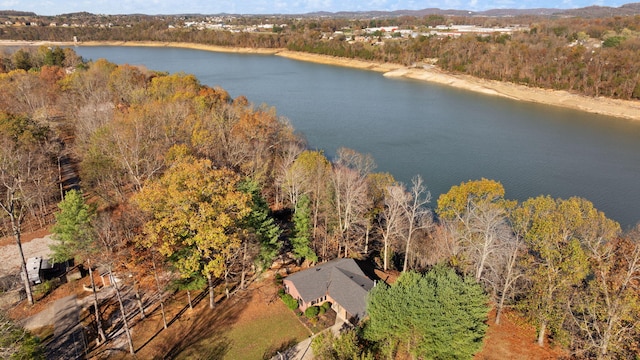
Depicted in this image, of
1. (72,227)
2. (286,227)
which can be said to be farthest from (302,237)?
(72,227)

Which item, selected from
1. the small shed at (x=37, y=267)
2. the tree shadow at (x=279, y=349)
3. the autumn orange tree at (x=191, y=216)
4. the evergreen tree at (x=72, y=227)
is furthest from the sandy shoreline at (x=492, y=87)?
the small shed at (x=37, y=267)

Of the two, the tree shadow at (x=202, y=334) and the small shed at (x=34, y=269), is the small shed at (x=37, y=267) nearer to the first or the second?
the small shed at (x=34, y=269)

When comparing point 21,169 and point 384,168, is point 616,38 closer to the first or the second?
point 384,168

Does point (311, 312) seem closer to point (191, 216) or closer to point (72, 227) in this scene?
point (191, 216)

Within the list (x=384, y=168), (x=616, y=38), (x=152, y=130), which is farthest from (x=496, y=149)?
(x=616, y=38)

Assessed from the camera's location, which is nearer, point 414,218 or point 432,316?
point 432,316

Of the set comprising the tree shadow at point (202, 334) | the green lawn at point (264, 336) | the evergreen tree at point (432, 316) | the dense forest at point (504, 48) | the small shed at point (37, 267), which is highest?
the dense forest at point (504, 48)

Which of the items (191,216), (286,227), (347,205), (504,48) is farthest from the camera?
(504,48)
